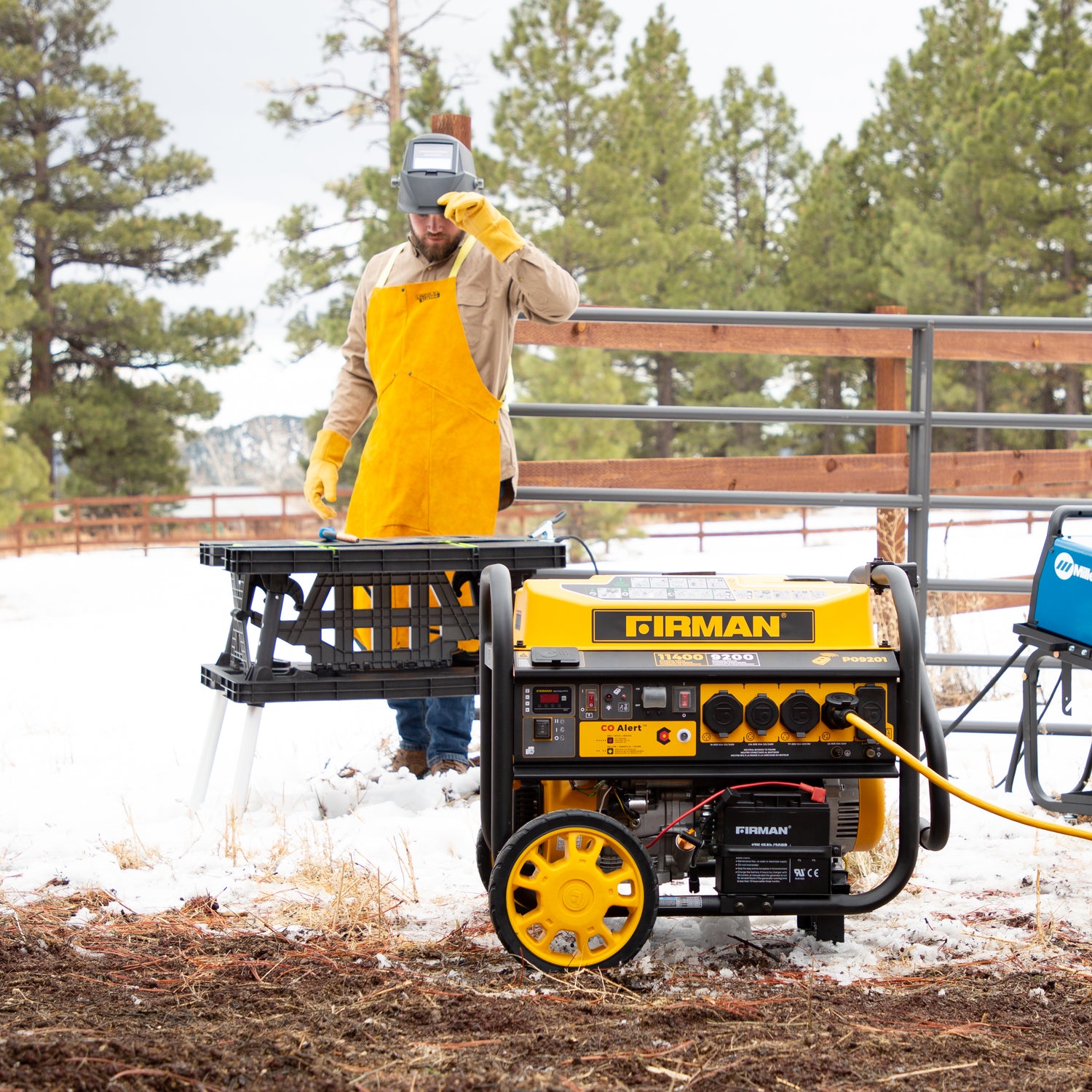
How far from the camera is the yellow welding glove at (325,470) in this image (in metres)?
4.42

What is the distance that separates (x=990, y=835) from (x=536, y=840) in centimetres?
178

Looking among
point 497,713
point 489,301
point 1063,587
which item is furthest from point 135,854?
point 1063,587

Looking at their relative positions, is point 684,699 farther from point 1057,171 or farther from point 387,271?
point 1057,171

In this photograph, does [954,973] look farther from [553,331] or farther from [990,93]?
[990,93]

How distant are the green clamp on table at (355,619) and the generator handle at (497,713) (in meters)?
1.00

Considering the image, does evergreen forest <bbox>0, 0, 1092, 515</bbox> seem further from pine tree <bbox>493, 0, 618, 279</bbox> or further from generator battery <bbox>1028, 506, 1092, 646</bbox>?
generator battery <bbox>1028, 506, 1092, 646</bbox>

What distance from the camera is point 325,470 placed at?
14.7ft

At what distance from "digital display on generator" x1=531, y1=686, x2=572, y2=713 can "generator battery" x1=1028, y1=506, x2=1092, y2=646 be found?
125 cm

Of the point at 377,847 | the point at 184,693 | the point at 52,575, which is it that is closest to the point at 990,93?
the point at 52,575

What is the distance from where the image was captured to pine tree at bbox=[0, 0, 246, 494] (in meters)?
21.8

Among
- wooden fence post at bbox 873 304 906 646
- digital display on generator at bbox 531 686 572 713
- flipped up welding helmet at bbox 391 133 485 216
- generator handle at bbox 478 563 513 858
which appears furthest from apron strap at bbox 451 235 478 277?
wooden fence post at bbox 873 304 906 646

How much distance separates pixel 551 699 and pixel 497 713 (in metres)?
0.12

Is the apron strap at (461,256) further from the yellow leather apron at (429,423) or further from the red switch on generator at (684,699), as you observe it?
the red switch on generator at (684,699)

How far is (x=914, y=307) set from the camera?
23.9 m
